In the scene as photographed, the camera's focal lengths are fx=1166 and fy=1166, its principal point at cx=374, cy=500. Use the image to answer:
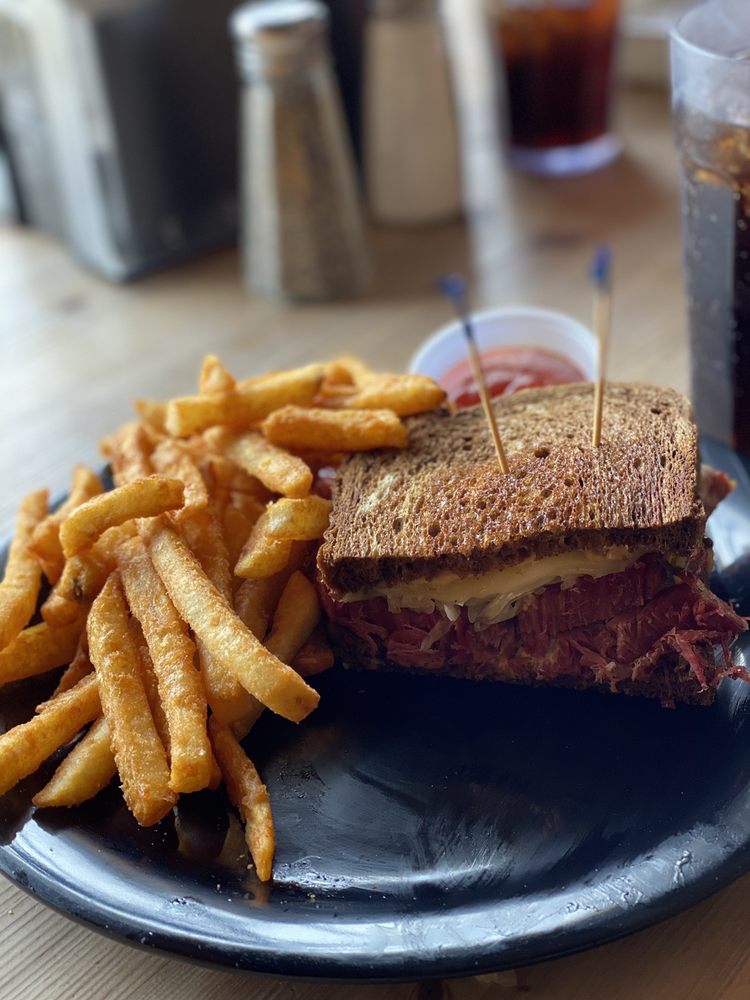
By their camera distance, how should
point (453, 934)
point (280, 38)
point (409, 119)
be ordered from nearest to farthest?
1. point (453, 934)
2. point (280, 38)
3. point (409, 119)

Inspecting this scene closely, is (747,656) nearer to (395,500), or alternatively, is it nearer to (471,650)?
(471,650)

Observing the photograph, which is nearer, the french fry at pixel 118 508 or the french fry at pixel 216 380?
the french fry at pixel 118 508

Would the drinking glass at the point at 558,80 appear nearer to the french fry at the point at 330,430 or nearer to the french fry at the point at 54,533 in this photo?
the french fry at the point at 330,430

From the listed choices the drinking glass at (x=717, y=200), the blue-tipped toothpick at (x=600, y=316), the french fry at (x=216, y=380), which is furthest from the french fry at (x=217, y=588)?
the drinking glass at (x=717, y=200)

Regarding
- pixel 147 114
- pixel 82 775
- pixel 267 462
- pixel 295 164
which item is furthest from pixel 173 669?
pixel 147 114

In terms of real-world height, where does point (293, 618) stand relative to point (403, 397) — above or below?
below

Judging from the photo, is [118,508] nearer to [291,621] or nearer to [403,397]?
[291,621]
